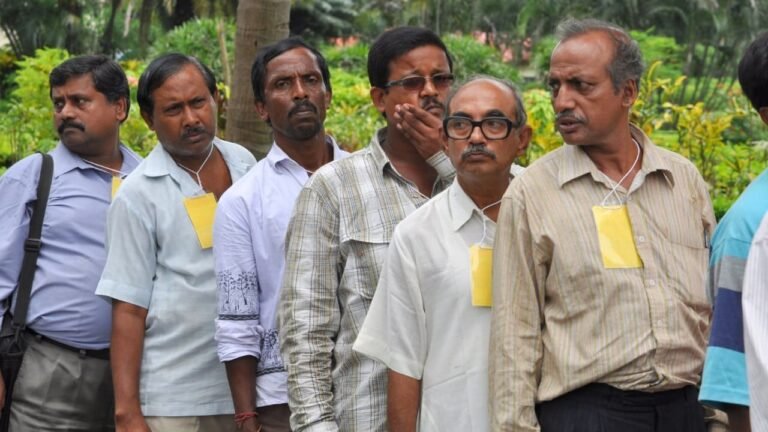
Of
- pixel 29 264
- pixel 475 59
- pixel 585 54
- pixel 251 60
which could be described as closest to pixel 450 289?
pixel 585 54

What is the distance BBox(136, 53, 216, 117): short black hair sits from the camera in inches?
178

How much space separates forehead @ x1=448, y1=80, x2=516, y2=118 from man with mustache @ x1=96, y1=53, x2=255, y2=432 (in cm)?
123

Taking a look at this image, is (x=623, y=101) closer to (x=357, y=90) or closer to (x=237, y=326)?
(x=237, y=326)

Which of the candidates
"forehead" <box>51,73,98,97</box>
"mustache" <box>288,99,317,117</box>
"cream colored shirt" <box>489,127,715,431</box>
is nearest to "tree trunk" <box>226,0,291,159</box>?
"forehead" <box>51,73,98,97</box>

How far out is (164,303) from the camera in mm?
4320

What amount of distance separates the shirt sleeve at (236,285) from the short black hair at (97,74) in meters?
1.10

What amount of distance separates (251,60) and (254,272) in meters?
2.70

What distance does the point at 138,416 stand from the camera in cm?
423

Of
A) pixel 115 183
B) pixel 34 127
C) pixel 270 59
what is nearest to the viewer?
pixel 270 59

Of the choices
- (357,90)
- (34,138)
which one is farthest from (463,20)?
(34,138)

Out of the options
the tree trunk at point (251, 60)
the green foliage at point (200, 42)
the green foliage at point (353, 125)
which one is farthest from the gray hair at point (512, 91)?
the green foliage at point (200, 42)

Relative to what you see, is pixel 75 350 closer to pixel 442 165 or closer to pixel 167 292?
pixel 167 292

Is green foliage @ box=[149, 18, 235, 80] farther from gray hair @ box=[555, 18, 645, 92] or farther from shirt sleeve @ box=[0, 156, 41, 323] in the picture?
gray hair @ box=[555, 18, 645, 92]

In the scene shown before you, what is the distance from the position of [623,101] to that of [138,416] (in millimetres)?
1993
